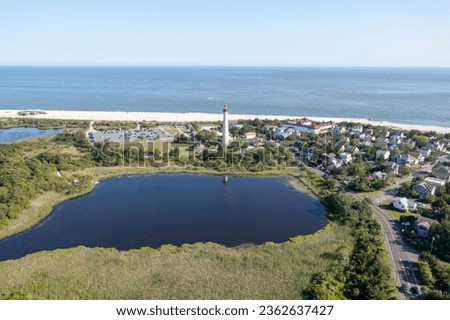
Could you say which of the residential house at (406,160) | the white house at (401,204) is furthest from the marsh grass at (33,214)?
the residential house at (406,160)

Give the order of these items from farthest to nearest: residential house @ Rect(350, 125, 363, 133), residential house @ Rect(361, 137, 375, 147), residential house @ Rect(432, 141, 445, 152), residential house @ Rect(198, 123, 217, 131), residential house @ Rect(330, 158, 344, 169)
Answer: residential house @ Rect(198, 123, 217, 131) → residential house @ Rect(350, 125, 363, 133) → residential house @ Rect(361, 137, 375, 147) → residential house @ Rect(432, 141, 445, 152) → residential house @ Rect(330, 158, 344, 169)

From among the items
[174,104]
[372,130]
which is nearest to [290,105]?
[174,104]

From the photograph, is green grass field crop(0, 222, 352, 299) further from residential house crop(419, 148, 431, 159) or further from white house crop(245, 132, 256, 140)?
white house crop(245, 132, 256, 140)

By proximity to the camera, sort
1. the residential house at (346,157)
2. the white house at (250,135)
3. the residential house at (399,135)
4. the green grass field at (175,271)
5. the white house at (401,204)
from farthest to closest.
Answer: the white house at (250,135)
the residential house at (399,135)
the residential house at (346,157)
the white house at (401,204)
the green grass field at (175,271)

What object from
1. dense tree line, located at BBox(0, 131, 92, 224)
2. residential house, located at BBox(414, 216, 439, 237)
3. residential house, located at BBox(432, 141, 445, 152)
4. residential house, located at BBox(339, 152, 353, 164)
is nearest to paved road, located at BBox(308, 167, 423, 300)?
residential house, located at BBox(414, 216, 439, 237)

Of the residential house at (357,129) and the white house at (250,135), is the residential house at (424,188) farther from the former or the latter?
the white house at (250,135)

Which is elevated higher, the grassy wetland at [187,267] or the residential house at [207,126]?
the residential house at [207,126]

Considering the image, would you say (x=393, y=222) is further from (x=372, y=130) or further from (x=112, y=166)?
(x=372, y=130)
